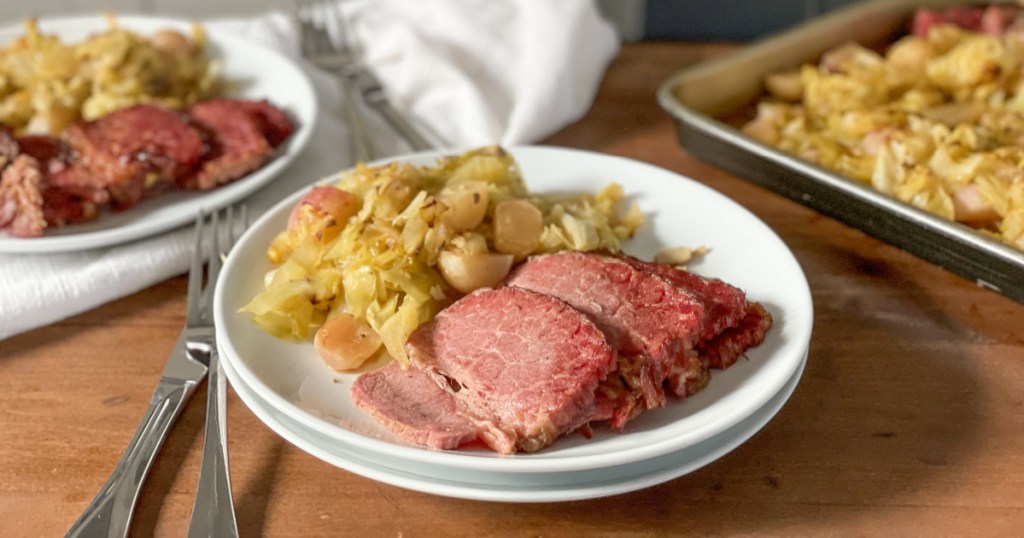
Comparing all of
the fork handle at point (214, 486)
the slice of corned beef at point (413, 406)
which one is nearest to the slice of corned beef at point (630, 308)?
the slice of corned beef at point (413, 406)

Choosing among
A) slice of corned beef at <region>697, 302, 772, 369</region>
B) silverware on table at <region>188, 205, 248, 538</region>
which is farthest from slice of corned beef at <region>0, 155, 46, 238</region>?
slice of corned beef at <region>697, 302, 772, 369</region>

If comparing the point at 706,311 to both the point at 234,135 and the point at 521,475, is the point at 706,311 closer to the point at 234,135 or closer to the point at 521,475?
the point at 521,475

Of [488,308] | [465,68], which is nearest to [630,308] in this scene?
[488,308]

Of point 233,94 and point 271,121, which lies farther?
point 233,94

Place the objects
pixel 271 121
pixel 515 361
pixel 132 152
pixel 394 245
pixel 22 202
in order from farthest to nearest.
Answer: pixel 271 121 → pixel 132 152 → pixel 22 202 → pixel 394 245 → pixel 515 361

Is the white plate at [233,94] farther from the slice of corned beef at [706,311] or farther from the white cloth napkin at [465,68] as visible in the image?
the slice of corned beef at [706,311]

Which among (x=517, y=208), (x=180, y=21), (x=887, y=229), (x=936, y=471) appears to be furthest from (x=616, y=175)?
(x=180, y=21)
